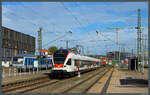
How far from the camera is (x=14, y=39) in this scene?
71.4 m

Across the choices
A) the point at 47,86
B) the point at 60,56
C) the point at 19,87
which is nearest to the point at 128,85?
the point at 47,86

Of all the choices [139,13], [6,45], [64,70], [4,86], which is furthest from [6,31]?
[4,86]

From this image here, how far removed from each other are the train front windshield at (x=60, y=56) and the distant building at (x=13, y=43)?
122ft

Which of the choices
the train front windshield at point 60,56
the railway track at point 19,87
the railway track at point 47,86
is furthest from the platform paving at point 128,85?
the train front windshield at point 60,56

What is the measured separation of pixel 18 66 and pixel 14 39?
36.1 metres

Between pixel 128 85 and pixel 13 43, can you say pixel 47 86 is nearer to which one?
pixel 128 85

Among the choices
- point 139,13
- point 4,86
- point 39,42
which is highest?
point 139,13

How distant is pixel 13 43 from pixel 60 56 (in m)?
48.9

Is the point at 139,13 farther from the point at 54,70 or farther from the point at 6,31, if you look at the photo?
the point at 6,31

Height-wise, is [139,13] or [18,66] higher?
[139,13]

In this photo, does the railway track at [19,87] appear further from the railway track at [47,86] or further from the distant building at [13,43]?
the distant building at [13,43]

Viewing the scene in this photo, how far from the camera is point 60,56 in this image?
2464cm

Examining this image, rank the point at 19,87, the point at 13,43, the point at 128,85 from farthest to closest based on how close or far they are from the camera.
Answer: the point at 13,43
the point at 128,85
the point at 19,87

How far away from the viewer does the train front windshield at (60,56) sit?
24.4m
